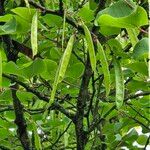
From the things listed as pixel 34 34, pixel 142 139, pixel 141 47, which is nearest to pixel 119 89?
pixel 141 47

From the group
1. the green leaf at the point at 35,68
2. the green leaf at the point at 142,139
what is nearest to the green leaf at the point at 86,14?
the green leaf at the point at 35,68

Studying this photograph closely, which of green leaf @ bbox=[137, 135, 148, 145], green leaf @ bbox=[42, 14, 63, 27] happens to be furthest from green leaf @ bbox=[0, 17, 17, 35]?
green leaf @ bbox=[137, 135, 148, 145]

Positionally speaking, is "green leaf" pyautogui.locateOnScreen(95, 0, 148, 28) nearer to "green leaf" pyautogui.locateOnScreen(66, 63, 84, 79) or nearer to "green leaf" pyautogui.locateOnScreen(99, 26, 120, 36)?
"green leaf" pyautogui.locateOnScreen(99, 26, 120, 36)

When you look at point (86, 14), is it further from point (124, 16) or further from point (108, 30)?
point (124, 16)

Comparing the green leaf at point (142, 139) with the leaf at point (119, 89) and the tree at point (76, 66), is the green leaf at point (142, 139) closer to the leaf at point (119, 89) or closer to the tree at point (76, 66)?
the tree at point (76, 66)

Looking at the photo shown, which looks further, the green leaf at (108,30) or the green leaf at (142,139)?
the green leaf at (142,139)

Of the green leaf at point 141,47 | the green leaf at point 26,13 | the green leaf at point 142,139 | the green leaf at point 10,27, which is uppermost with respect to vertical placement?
the green leaf at point 26,13

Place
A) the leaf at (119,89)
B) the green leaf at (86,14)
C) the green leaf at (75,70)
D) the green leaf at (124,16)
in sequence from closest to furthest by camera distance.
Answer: the green leaf at (124,16)
the leaf at (119,89)
the green leaf at (86,14)
the green leaf at (75,70)
